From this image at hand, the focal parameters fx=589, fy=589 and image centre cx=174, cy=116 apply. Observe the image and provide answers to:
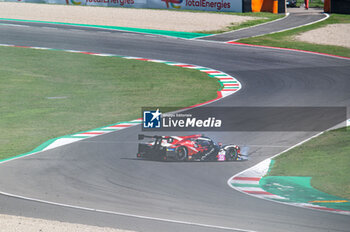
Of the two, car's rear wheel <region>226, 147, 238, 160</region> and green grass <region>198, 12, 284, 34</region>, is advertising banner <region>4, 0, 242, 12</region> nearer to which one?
green grass <region>198, 12, 284, 34</region>

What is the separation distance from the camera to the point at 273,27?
134ft

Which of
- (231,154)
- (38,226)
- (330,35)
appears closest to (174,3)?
(330,35)

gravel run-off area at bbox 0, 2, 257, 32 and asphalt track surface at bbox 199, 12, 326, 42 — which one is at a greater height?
gravel run-off area at bbox 0, 2, 257, 32

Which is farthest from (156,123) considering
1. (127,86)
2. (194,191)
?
(127,86)

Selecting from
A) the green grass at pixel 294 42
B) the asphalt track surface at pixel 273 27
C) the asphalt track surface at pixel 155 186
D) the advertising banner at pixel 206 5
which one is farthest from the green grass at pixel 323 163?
the advertising banner at pixel 206 5

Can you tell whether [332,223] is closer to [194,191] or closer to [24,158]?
[194,191]

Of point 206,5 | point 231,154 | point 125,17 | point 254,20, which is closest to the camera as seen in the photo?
point 231,154

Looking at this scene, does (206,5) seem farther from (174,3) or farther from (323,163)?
(323,163)

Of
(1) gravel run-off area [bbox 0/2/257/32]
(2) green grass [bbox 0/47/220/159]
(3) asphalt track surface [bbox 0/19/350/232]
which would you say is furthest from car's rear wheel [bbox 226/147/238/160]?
(1) gravel run-off area [bbox 0/2/257/32]

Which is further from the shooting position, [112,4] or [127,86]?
[112,4]

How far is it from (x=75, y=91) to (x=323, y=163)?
12.9 metres

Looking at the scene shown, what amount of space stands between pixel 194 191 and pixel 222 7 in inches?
1415

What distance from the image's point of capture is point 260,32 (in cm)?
3894

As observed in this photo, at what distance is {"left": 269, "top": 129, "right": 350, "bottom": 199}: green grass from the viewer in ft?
40.0
